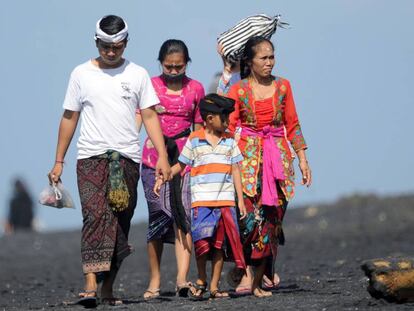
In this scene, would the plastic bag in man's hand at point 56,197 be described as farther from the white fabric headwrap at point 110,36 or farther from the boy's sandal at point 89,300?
the white fabric headwrap at point 110,36

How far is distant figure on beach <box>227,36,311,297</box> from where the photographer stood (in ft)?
42.7

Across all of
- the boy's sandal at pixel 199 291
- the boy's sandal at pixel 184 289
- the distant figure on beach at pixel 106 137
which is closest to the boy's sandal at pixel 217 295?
the boy's sandal at pixel 199 291

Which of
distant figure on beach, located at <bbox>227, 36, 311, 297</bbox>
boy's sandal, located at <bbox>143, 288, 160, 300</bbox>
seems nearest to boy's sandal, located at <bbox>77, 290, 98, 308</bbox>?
boy's sandal, located at <bbox>143, 288, 160, 300</bbox>

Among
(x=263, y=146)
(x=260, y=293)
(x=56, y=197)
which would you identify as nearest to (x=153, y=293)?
(x=260, y=293)

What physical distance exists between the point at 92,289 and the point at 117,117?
1468 millimetres

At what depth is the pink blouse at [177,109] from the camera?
13.8m

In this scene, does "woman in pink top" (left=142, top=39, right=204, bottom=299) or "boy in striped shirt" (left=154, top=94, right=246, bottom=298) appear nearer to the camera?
"boy in striped shirt" (left=154, top=94, right=246, bottom=298)

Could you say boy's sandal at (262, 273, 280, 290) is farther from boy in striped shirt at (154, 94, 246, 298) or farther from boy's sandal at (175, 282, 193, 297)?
boy in striped shirt at (154, 94, 246, 298)

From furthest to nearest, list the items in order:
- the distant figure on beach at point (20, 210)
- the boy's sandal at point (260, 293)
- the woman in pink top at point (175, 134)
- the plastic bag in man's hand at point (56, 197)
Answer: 1. the distant figure on beach at point (20, 210)
2. the woman in pink top at point (175, 134)
3. the boy's sandal at point (260, 293)
4. the plastic bag in man's hand at point (56, 197)

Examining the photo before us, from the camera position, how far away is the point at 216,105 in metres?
12.8

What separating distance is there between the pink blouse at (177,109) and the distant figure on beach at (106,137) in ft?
2.55

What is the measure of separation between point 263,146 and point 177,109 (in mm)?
1102

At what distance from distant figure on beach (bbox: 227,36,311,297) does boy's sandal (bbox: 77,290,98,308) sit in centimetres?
140

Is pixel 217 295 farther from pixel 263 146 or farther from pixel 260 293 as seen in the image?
pixel 263 146
